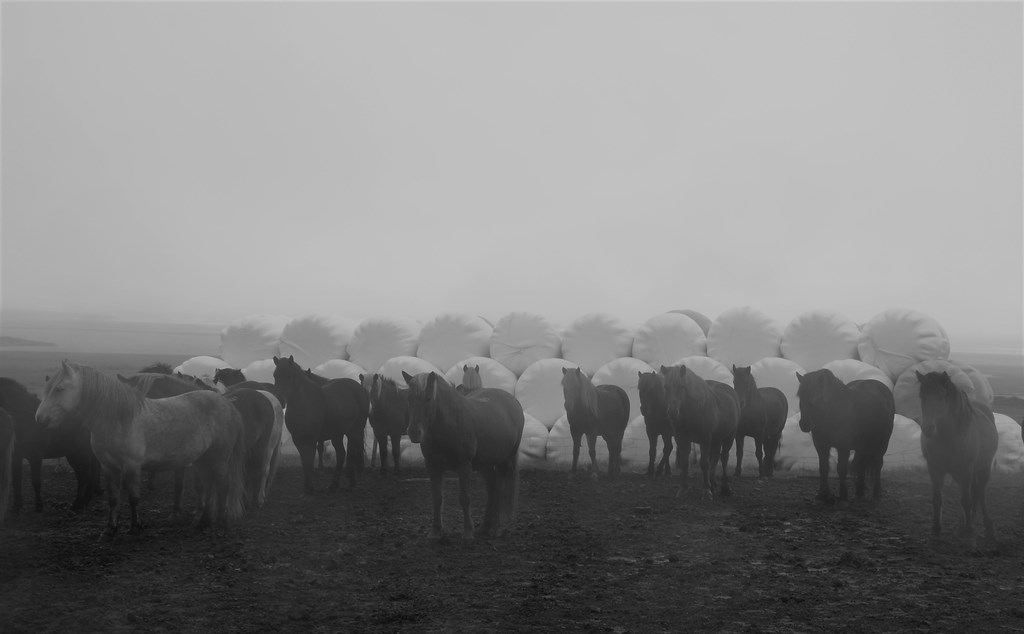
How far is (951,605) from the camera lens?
6199 mm

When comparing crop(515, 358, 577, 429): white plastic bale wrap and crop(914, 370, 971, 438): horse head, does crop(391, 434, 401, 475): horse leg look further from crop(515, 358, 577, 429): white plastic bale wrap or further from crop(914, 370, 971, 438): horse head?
crop(914, 370, 971, 438): horse head

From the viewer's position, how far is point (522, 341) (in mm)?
15312

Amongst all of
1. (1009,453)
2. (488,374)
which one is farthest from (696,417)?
(1009,453)

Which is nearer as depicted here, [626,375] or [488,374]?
[626,375]

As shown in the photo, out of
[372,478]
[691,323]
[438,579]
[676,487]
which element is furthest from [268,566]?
[691,323]

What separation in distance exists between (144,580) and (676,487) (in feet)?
24.8

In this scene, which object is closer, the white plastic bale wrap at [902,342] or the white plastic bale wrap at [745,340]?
the white plastic bale wrap at [902,342]

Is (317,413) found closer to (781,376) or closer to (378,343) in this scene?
(378,343)

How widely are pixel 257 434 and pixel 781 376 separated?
8930 mm

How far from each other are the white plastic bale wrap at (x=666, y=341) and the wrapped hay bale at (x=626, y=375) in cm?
27

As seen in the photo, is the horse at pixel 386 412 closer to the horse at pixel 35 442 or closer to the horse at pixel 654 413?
the horse at pixel 654 413

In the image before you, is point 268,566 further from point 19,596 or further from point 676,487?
point 676,487

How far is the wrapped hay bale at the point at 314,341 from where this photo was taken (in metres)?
16.2

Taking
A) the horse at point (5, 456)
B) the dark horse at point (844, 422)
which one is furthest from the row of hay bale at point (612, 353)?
the horse at point (5, 456)
